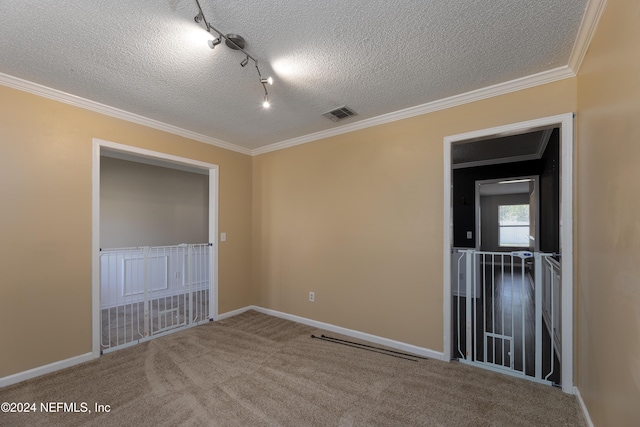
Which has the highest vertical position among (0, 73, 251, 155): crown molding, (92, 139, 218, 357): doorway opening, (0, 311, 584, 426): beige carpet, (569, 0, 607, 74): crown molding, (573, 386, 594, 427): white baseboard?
(569, 0, 607, 74): crown molding

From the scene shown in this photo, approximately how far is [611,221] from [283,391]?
238 cm

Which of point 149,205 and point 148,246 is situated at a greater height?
point 149,205

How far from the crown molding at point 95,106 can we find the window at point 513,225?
→ 33.8 ft

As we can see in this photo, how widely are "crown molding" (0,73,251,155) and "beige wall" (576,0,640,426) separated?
12.5ft

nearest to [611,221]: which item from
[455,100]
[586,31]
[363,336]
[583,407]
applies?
[586,31]

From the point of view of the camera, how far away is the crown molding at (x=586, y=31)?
1508mm

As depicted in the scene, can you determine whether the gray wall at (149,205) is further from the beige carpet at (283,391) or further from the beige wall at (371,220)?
the beige carpet at (283,391)

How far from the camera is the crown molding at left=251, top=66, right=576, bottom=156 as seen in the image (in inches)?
86.7

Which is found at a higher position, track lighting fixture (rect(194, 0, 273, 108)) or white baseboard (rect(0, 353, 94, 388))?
track lighting fixture (rect(194, 0, 273, 108))

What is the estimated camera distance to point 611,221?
145 cm

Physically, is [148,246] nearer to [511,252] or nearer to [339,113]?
[339,113]

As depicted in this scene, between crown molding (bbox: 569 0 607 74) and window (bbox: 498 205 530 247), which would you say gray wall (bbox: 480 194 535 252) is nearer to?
window (bbox: 498 205 530 247)

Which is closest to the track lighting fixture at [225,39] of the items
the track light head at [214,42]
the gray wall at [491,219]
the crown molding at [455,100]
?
the track light head at [214,42]

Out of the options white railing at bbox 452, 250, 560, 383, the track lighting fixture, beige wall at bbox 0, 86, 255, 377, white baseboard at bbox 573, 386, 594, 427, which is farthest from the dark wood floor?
beige wall at bbox 0, 86, 255, 377
